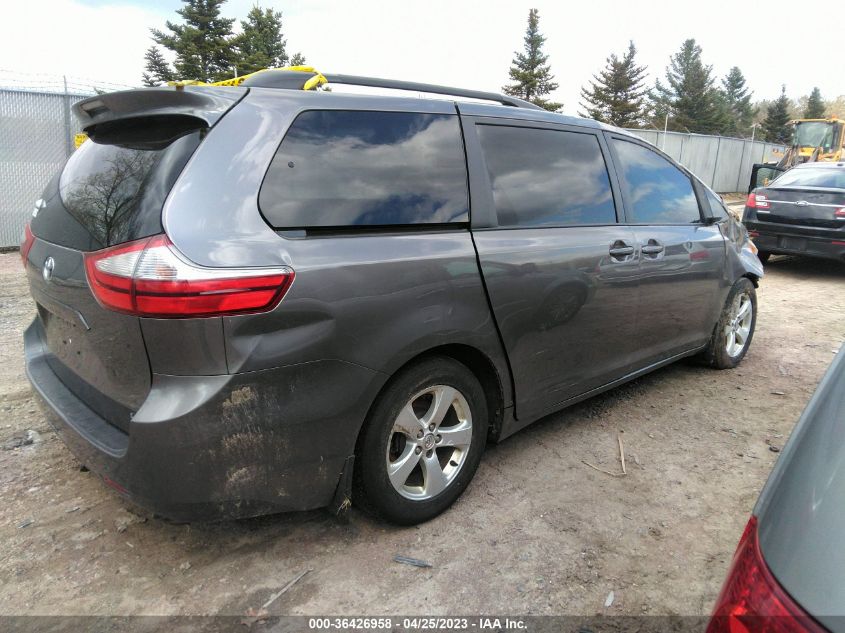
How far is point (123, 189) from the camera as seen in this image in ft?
7.01

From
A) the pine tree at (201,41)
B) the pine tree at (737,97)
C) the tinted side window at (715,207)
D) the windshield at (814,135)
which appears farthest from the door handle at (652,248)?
the pine tree at (737,97)

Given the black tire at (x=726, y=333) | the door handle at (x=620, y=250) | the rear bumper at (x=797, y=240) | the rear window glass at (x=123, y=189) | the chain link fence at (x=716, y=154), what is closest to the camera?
the rear window glass at (x=123, y=189)

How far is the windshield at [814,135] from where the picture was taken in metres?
20.9

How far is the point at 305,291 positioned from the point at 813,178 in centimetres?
945

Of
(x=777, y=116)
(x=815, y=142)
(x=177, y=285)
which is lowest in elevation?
(x=177, y=285)

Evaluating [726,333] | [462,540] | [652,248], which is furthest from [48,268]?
[726,333]

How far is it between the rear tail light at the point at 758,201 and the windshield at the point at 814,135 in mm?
15323

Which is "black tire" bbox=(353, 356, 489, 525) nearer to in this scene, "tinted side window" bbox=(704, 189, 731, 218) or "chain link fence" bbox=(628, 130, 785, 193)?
"tinted side window" bbox=(704, 189, 731, 218)

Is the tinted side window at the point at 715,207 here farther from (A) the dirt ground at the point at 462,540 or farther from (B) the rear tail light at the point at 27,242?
(B) the rear tail light at the point at 27,242

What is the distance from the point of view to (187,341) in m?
1.89

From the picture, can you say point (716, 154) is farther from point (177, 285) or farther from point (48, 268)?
point (177, 285)

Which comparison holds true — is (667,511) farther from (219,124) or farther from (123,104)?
(123,104)

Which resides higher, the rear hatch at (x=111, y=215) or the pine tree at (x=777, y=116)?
the pine tree at (x=777, y=116)

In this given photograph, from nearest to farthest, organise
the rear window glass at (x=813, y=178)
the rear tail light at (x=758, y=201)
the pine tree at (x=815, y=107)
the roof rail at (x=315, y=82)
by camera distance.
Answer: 1. the roof rail at (x=315, y=82)
2. the rear window glass at (x=813, y=178)
3. the rear tail light at (x=758, y=201)
4. the pine tree at (x=815, y=107)
